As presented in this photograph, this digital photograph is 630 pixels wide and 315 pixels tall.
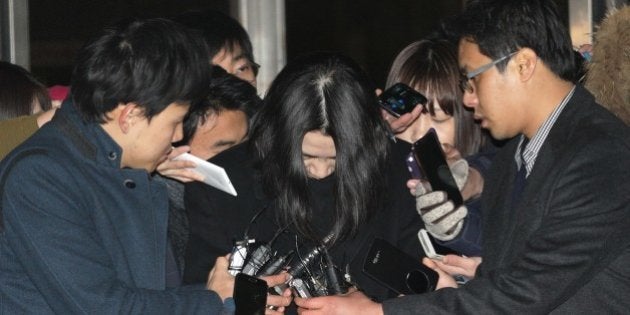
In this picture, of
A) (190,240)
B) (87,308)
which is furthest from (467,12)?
(87,308)

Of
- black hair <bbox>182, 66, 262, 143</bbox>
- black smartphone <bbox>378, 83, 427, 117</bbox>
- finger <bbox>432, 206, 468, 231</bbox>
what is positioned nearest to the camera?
finger <bbox>432, 206, 468, 231</bbox>

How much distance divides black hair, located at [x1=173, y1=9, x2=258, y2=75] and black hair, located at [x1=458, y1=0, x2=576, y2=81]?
4.93ft

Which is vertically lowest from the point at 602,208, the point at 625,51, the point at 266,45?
the point at 266,45

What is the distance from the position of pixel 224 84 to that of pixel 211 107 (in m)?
0.09

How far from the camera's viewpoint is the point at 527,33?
2482 mm

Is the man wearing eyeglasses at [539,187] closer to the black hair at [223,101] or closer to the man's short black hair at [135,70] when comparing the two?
the man's short black hair at [135,70]

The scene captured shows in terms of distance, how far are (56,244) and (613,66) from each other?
147 centimetres

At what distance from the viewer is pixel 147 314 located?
2.22m

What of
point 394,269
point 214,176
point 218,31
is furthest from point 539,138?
point 218,31

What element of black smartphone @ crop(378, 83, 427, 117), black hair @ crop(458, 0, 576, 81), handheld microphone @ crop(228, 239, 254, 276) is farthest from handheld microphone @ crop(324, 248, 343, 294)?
black smartphone @ crop(378, 83, 427, 117)

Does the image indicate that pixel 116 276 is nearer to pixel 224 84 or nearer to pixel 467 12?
pixel 467 12

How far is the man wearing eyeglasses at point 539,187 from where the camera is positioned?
229cm

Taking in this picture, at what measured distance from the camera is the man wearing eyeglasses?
2293 millimetres

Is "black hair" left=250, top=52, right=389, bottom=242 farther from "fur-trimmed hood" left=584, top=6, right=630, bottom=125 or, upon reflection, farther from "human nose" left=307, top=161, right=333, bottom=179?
"fur-trimmed hood" left=584, top=6, right=630, bottom=125
